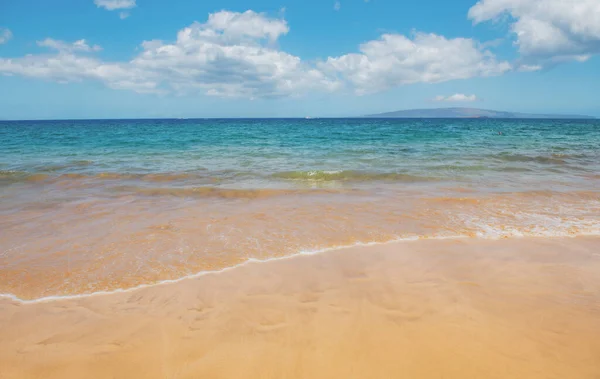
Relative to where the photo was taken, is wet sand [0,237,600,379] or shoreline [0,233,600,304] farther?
shoreline [0,233,600,304]

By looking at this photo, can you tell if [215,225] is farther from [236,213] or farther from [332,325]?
[332,325]

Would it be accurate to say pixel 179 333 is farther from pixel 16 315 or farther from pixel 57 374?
pixel 16 315

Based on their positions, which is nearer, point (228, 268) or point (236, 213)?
point (228, 268)

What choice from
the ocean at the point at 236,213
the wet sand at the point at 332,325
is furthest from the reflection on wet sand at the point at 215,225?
the wet sand at the point at 332,325

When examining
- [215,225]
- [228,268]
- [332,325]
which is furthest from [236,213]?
[332,325]

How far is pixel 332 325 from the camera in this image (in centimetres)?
301

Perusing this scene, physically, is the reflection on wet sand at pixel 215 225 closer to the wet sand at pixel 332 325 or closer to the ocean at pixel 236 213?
the ocean at pixel 236 213

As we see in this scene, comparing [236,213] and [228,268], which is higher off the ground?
[236,213]

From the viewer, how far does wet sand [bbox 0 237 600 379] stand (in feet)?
8.30

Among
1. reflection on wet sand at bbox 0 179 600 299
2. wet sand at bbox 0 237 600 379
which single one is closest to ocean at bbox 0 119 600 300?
reflection on wet sand at bbox 0 179 600 299

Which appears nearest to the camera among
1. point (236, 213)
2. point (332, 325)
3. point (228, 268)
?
point (332, 325)

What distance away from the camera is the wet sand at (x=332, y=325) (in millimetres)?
2529

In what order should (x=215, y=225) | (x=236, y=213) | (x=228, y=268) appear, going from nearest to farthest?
1. (x=228, y=268)
2. (x=215, y=225)
3. (x=236, y=213)

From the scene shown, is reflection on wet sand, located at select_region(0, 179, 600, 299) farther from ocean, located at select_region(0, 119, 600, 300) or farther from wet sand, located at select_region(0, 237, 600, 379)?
wet sand, located at select_region(0, 237, 600, 379)
